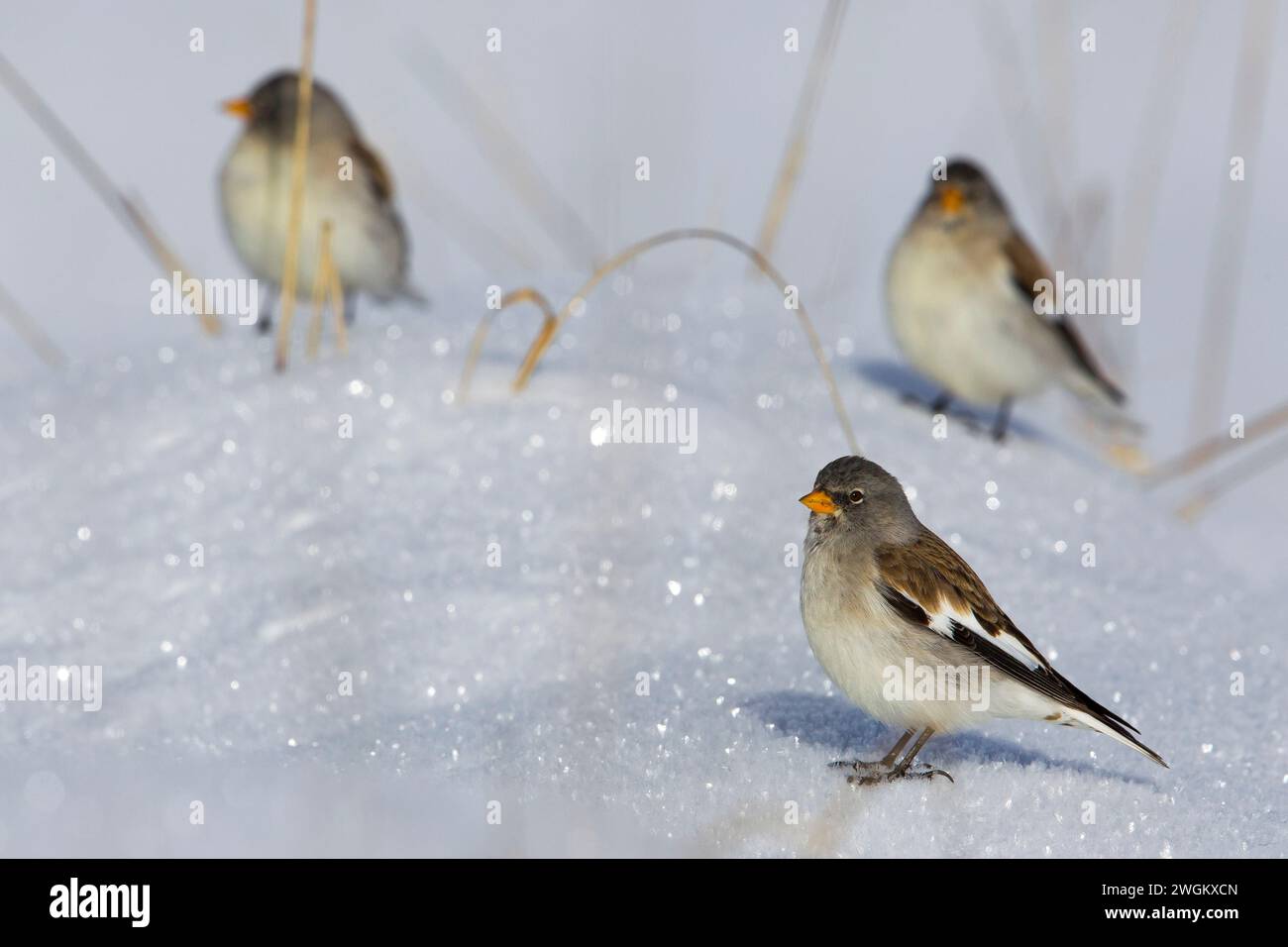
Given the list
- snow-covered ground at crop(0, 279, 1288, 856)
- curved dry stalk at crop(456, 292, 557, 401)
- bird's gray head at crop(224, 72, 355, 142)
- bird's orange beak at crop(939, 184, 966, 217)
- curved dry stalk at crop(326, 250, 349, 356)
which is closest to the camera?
snow-covered ground at crop(0, 279, 1288, 856)

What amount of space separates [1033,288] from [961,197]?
36cm

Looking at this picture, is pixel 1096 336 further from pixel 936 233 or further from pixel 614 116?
pixel 614 116

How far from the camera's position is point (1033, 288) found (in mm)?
4664

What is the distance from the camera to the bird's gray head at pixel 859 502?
8.93 ft

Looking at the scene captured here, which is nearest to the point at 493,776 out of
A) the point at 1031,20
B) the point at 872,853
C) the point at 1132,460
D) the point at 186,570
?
the point at 872,853

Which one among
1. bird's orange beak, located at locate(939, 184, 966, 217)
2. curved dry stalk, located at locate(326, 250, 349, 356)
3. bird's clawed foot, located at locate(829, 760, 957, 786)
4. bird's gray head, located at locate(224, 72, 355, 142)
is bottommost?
bird's clawed foot, located at locate(829, 760, 957, 786)

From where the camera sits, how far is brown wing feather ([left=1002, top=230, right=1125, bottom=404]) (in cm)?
466

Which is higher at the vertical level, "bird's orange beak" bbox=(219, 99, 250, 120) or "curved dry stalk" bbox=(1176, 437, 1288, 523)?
"bird's orange beak" bbox=(219, 99, 250, 120)

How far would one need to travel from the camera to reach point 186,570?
313 centimetres

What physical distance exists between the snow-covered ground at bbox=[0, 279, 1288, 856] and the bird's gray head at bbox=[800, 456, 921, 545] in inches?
13.4

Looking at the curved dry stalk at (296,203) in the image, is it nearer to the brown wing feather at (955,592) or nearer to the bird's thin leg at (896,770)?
the brown wing feather at (955,592)

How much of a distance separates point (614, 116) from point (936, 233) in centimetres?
133

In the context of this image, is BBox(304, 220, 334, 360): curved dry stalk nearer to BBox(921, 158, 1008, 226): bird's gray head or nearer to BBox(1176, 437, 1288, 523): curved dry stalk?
BBox(921, 158, 1008, 226): bird's gray head

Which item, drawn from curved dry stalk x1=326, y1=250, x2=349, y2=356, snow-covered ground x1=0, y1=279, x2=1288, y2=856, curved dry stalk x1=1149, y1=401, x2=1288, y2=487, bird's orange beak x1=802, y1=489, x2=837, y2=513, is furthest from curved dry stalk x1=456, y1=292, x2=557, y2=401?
curved dry stalk x1=1149, y1=401, x2=1288, y2=487
